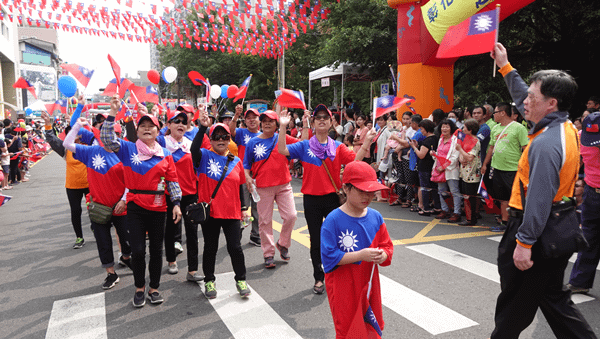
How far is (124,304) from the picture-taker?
178 inches

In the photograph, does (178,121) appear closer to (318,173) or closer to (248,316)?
(318,173)

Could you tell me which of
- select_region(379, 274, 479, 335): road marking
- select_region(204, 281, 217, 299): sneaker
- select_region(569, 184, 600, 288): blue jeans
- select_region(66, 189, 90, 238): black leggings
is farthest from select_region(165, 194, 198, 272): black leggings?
select_region(569, 184, 600, 288): blue jeans

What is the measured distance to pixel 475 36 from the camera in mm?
3471

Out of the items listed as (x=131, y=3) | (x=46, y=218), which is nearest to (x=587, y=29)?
(x=131, y=3)

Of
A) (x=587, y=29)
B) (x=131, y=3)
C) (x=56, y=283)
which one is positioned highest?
(x=131, y=3)

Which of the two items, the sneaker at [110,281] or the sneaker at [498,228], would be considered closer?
the sneaker at [110,281]

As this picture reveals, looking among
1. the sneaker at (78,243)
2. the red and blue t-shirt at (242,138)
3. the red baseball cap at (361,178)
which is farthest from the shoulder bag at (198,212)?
the sneaker at (78,243)

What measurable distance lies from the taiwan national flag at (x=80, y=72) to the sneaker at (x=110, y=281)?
219cm

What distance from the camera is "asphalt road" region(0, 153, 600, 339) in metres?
3.86

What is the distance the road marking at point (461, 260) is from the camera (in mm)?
5126

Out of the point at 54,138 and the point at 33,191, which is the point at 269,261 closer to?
the point at 54,138

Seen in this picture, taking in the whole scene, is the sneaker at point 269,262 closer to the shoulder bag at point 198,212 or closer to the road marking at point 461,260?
the shoulder bag at point 198,212

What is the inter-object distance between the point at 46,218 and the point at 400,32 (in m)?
9.42

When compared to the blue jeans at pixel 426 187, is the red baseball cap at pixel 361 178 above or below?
above
